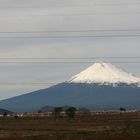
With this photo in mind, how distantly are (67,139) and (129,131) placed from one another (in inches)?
264

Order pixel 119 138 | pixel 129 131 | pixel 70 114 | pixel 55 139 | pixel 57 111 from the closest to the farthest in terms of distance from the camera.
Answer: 1. pixel 119 138
2. pixel 55 139
3. pixel 129 131
4. pixel 70 114
5. pixel 57 111

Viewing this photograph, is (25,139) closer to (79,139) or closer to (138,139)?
(79,139)

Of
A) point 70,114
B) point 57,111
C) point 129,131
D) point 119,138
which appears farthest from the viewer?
point 57,111

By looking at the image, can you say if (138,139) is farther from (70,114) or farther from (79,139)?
(70,114)

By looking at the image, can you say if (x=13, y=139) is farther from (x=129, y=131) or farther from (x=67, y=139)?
(x=129, y=131)

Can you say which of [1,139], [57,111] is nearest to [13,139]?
[1,139]

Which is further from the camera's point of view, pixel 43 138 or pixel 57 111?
pixel 57 111

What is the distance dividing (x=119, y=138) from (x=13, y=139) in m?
8.29

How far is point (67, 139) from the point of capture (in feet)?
159

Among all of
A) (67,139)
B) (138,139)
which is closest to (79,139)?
(67,139)

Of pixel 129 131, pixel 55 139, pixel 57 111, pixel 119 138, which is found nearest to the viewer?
pixel 119 138

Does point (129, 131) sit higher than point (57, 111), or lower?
lower

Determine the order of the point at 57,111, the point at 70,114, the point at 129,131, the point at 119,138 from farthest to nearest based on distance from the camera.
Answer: the point at 57,111 → the point at 70,114 → the point at 129,131 → the point at 119,138

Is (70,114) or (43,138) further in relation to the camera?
(70,114)
